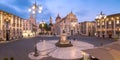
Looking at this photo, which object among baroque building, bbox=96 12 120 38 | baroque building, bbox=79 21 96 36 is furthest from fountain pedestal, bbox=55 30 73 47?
baroque building, bbox=79 21 96 36

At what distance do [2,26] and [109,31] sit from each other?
45.1 metres

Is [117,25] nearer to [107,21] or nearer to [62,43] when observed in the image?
[107,21]

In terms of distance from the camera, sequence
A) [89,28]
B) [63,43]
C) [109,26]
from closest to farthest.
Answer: [63,43] < [109,26] < [89,28]

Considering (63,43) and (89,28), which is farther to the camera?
(89,28)

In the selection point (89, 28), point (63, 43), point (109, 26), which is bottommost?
point (63, 43)

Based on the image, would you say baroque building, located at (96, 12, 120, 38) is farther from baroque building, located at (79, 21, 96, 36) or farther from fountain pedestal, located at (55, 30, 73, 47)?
fountain pedestal, located at (55, 30, 73, 47)

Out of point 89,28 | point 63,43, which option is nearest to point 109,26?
point 89,28

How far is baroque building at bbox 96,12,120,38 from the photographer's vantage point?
6291 centimetres

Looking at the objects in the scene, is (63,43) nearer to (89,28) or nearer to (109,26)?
(109,26)

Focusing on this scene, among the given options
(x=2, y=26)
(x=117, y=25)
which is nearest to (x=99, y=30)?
(x=117, y=25)

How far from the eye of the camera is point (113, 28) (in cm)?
6519

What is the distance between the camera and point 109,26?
223 ft

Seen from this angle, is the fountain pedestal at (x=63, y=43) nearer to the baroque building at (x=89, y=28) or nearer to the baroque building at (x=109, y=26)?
the baroque building at (x=109, y=26)

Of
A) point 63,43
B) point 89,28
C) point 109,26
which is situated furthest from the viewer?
point 89,28
